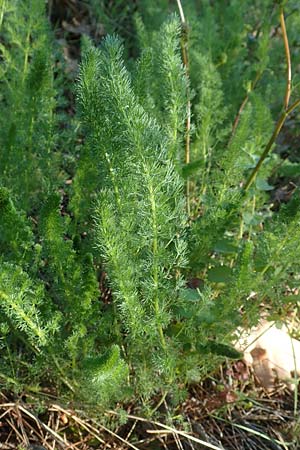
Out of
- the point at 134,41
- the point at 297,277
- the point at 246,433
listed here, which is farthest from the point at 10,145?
the point at 134,41

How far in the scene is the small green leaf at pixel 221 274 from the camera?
1.85 m

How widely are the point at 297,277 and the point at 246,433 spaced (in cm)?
55

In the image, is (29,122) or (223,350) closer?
(223,350)

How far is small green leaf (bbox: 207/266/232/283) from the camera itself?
1.85m

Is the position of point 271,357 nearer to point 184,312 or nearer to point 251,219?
point 251,219

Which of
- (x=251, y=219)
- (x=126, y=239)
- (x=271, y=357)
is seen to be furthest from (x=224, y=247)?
(x=271, y=357)

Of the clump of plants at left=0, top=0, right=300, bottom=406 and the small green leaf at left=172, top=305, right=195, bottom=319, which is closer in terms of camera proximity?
the clump of plants at left=0, top=0, right=300, bottom=406

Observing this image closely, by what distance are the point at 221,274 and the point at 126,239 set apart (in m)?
0.41

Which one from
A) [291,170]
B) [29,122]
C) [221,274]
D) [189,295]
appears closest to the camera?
[189,295]

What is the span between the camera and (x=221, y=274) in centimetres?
186

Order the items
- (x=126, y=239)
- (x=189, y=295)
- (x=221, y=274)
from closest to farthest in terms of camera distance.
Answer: (x=126, y=239) < (x=189, y=295) < (x=221, y=274)

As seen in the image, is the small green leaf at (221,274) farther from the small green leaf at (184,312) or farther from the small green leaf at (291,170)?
the small green leaf at (291,170)

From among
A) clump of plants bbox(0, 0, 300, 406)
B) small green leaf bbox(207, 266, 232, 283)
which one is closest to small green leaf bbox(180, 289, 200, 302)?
clump of plants bbox(0, 0, 300, 406)

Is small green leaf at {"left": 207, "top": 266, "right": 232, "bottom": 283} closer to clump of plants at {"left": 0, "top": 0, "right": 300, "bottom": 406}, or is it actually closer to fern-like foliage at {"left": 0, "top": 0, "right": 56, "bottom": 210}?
clump of plants at {"left": 0, "top": 0, "right": 300, "bottom": 406}
